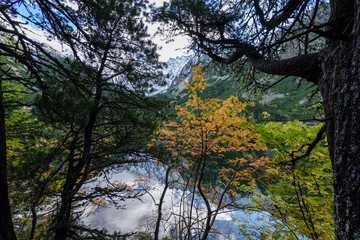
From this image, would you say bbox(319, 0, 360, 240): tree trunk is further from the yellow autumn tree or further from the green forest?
the yellow autumn tree

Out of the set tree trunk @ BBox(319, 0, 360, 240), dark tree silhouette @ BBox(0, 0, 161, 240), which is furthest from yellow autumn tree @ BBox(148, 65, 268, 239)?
tree trunk @ BBox(319, 0, 360, 240)

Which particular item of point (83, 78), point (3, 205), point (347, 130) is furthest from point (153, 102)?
point (347, 130)

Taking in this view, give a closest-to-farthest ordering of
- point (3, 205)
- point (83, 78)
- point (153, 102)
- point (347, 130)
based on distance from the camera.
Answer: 1. point (347, 130)
2. point (3, 205)
3. point (83, 78)
4. point (153, 102)

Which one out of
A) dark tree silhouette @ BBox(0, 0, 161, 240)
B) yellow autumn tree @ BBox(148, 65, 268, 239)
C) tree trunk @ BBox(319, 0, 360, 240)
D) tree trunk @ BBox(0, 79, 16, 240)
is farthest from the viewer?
yellow autumn tree @ BBox(148, 65, 268, 239)

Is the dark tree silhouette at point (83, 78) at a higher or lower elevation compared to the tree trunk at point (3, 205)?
higher

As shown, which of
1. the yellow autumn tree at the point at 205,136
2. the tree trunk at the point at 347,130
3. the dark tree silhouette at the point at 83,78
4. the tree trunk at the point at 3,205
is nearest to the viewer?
the tree trunk at the point at 347,130

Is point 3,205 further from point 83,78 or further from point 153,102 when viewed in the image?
point 153,102

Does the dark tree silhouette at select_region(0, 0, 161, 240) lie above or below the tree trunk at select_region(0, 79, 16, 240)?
above

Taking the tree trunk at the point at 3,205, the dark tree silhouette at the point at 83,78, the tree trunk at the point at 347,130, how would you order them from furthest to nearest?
the dark tree silhouette at the point at 83,78 < the tree trunk at the point at 3,205 < the tree trunk at the point at 347,130

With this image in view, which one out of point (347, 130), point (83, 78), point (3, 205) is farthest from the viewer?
point (83, 78)

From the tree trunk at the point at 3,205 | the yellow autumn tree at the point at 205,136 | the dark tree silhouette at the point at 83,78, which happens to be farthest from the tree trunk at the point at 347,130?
the tree trunk at the point at 3,205

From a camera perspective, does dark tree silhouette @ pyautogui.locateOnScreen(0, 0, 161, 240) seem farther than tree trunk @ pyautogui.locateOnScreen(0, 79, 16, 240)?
Yes

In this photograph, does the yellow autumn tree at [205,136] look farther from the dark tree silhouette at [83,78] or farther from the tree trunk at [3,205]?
the tree trunk at [3,205]

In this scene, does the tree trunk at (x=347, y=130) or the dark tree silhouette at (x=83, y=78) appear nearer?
the tree trunk at (x=347, y=130)
